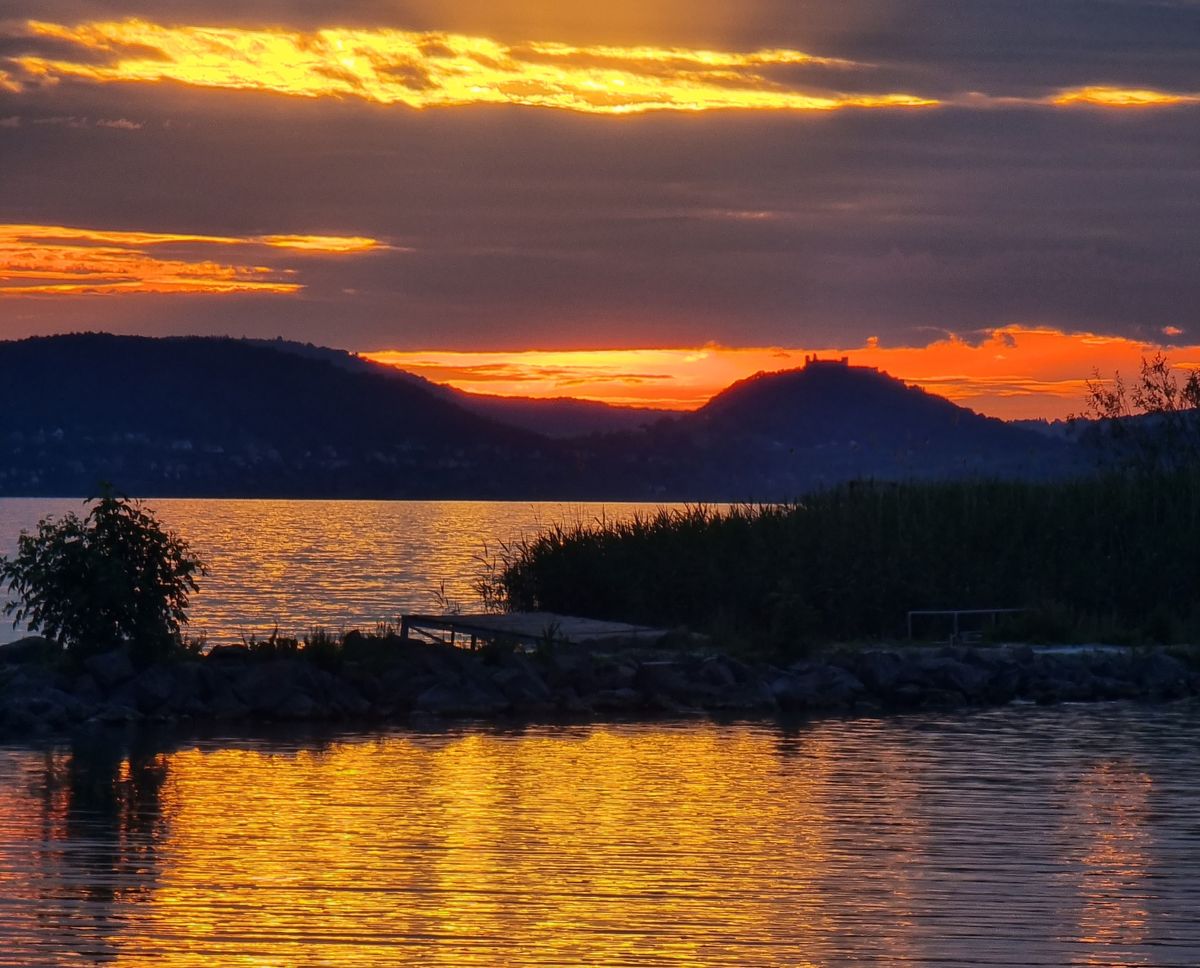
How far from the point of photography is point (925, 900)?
9.98 m

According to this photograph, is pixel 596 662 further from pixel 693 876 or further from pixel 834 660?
Answer: pixel 693 876

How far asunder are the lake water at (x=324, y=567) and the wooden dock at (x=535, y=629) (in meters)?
5.56

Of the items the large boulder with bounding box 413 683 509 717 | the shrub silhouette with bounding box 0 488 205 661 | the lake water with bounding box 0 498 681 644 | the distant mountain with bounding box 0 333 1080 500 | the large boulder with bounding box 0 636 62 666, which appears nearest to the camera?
the large boulder with bounding box 413 683 509 717

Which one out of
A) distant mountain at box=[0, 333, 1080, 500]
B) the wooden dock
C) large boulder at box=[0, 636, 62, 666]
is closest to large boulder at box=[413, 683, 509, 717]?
the wooden dock

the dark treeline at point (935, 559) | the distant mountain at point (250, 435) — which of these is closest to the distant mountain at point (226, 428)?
the distant mountain at point (250, 435)

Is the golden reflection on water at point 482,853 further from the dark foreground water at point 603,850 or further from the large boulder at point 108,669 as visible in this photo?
the large boulder at point 108,669

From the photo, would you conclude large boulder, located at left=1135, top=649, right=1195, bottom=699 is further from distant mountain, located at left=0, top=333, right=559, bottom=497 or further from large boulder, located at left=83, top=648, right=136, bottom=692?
distant mountain, located at left=0, top=333, right=559, bottom=497

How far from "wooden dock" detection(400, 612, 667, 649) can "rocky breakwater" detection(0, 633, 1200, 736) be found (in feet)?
3.10

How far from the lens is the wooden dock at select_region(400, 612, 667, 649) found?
23391 millimetres

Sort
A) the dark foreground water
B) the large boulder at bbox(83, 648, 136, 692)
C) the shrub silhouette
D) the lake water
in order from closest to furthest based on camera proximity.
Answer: the dark foreground water, the large boulder at bbox(83, 648, 136, 692), the shrub silhouette, the lake water

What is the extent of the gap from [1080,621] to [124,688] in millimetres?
13859

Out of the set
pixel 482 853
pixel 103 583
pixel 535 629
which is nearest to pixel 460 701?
pixel 103 583

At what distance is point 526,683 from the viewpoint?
19.9m

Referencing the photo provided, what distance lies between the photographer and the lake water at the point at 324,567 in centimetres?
4250
